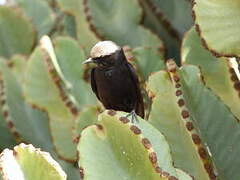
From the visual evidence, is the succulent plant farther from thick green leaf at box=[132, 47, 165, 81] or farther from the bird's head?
the bird's head

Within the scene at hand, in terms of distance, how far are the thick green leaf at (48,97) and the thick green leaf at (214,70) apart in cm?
82

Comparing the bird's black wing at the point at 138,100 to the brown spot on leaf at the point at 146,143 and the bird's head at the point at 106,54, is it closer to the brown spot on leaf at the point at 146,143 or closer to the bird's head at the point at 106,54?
the bird's head at the point at 106,54

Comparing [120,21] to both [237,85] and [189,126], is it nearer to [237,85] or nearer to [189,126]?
[237,85]

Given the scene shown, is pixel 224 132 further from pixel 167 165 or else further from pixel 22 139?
pixel 22 139

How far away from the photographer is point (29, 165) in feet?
8.23

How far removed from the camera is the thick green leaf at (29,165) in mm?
2469

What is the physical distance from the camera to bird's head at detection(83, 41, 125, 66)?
3.20m

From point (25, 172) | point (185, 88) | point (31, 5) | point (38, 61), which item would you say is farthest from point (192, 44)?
point (31, 5)

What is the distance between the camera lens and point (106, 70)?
3256mm

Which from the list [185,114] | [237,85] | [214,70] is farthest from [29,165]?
[214,70]

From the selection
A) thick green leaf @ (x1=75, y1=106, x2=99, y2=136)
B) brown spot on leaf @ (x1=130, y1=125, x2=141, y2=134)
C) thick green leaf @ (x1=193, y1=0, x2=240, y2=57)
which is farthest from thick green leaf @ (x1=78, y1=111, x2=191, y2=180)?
thick green leaf @ (x1=75, y1=106, x2=99, y2=136)

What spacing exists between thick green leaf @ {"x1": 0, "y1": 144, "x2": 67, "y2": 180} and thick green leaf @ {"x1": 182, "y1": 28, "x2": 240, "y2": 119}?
89cm

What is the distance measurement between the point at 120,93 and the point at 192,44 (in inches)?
15.3

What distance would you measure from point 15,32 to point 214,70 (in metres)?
2.09
